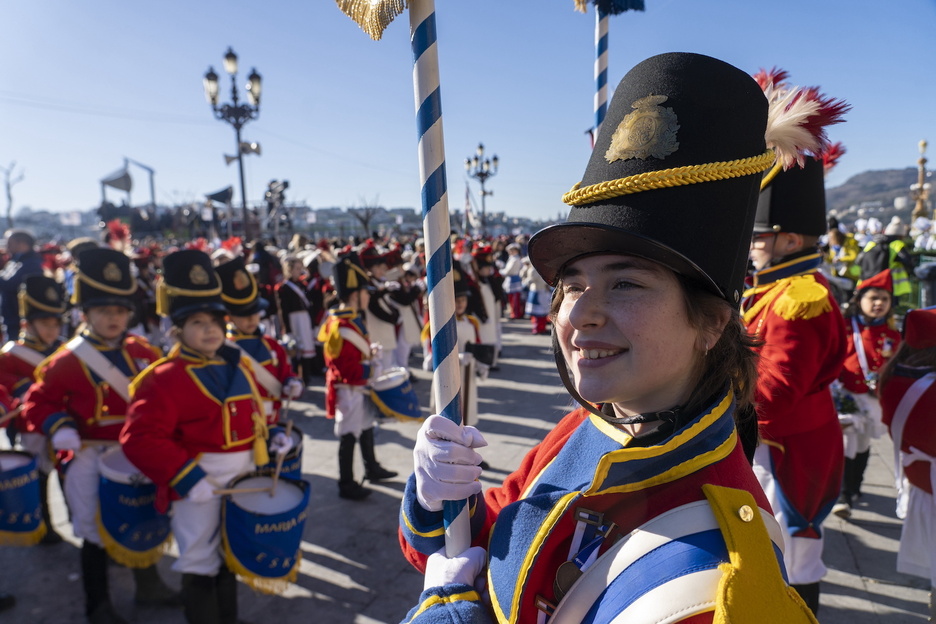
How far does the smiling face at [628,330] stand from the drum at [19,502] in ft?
13.7

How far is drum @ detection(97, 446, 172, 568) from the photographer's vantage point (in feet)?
11.6

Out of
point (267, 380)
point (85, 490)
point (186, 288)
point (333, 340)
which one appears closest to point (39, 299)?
point (85, 490)

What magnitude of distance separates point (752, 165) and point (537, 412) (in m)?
6.86

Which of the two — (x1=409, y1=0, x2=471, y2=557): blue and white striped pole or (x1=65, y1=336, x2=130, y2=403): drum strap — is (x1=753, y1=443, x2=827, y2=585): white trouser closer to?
(x1=409, y1=0, x2=471, y2=557): blue and white striped pole

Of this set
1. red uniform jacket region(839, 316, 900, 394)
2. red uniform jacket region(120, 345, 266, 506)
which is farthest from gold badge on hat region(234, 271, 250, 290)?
red uniform jacket region(839, 316, 900, 394)

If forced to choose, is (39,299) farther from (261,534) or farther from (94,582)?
(261,534)

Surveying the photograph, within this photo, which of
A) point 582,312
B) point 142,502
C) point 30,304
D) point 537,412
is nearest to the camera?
point 582,312

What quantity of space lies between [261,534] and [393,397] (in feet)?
7.62

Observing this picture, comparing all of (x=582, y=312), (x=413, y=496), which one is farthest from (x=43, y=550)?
(x=582, y=312)

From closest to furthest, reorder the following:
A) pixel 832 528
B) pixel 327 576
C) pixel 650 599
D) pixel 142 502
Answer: pixel 650 599, pixel 142 502, pixel 327 576, pixel 832 528

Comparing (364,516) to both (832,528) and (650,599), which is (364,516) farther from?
(650,599)

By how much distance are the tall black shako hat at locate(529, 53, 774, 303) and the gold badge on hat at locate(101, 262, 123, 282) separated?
3.75 metres

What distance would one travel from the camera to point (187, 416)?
10.9 feet

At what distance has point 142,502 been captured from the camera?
3.59m
